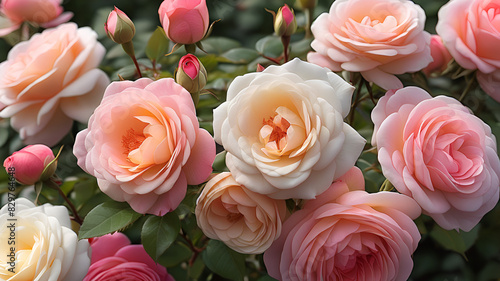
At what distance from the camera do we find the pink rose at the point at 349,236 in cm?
47

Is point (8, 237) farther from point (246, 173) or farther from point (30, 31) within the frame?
point (30, 31)

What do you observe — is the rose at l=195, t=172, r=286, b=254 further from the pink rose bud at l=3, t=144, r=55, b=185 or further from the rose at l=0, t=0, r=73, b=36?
the rose at l=0, t=0, r=73, b=36

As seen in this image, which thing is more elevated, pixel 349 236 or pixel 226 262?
pixel 349 236

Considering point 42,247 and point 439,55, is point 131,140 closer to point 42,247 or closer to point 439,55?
point 42,247

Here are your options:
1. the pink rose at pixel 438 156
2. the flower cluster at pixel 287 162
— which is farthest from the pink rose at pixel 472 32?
the pink rose at pixel 438 156

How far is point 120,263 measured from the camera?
1.94 ft

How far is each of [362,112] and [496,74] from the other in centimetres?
18

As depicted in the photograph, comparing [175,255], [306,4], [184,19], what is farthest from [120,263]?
[306,4]

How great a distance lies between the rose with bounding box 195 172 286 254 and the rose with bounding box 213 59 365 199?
0.07 ft

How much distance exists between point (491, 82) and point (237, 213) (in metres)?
0.37

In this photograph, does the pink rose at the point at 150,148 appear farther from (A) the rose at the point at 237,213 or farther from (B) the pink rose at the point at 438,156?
(B) the pink rose at the point at 438,156

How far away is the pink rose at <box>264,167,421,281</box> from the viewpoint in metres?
0.47

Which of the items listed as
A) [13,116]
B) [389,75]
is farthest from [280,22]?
[13,116]

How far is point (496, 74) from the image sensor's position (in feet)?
2.00
